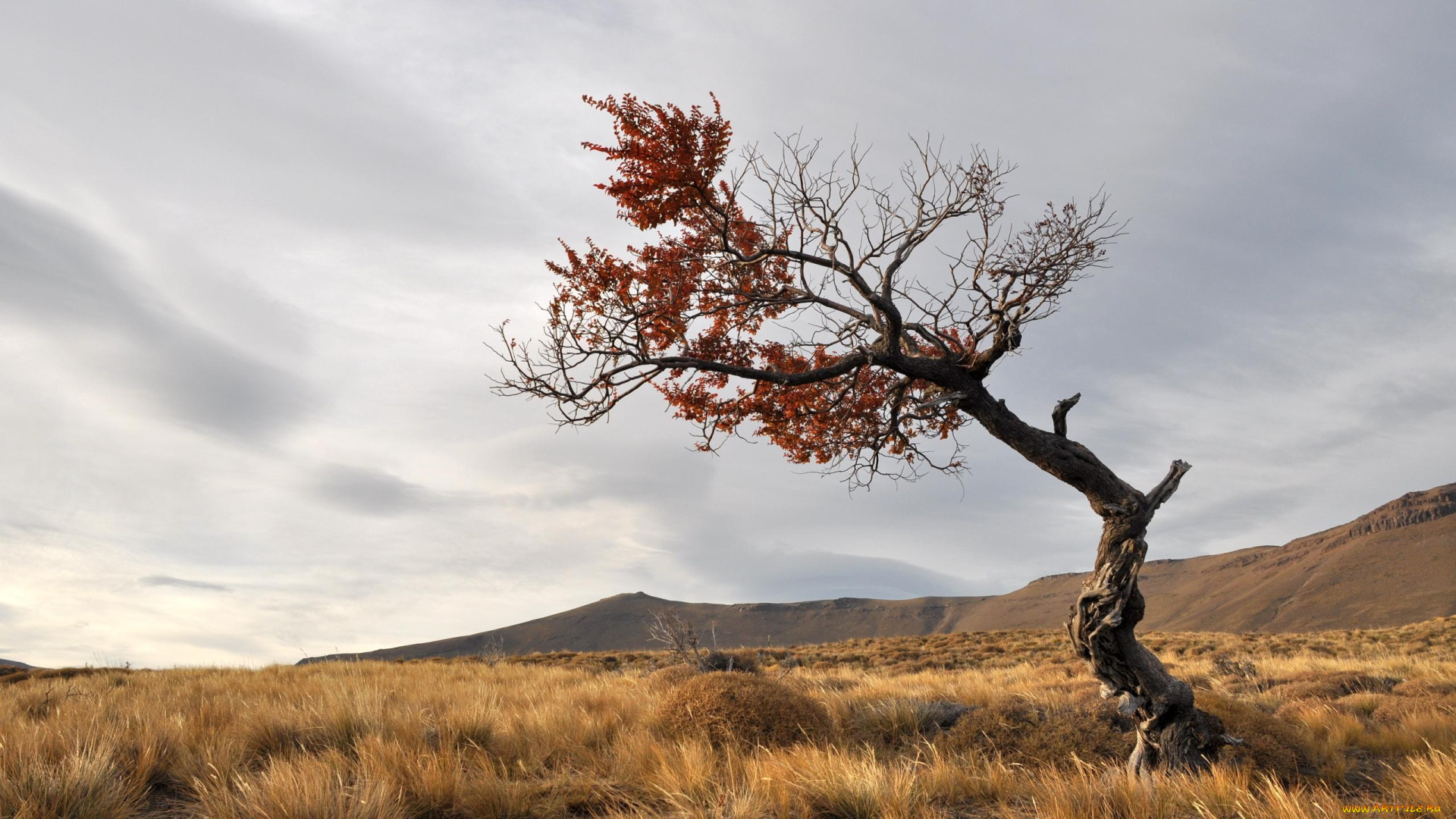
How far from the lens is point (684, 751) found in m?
6.50

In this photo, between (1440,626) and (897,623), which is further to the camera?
(897,623)

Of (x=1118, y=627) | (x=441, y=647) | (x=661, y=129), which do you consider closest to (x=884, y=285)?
(x=661, y=129)

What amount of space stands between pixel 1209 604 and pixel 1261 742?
462 ft

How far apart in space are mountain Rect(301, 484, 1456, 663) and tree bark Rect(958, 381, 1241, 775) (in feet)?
266

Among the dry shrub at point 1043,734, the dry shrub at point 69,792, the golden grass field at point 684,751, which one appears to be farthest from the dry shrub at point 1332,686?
the dry shrub at point 69,792

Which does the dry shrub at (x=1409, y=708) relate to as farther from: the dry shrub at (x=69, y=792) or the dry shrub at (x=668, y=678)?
the dry shrub at (x=69, y=792)

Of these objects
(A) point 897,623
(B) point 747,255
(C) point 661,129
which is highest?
(C) point 661,129

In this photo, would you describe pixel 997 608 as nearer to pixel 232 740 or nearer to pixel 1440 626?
pixel 1440 626

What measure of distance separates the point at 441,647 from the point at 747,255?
367 ft

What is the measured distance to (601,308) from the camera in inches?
367

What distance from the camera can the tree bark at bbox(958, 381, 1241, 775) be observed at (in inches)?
302

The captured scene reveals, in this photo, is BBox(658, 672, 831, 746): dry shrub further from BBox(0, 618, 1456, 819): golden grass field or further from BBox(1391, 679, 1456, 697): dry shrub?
BBox(1391, 679, 1456, 697): dry shrub

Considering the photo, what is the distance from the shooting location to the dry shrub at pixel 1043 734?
25.7ft

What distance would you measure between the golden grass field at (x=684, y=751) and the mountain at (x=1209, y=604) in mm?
76212
